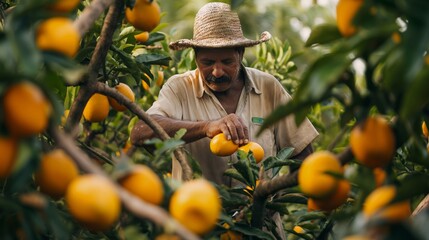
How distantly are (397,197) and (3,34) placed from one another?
0.76 m

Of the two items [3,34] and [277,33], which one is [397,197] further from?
[277,33]

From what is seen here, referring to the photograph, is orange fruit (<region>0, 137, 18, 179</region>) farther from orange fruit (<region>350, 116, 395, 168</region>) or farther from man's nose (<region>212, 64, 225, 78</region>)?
man's nose (<region>212, 64, 225, 78</region>)

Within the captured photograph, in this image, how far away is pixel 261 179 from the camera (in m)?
2.36

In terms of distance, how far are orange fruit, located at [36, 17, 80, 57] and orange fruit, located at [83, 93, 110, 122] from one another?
1.27m

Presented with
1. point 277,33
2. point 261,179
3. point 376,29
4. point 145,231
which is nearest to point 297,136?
point 261,179

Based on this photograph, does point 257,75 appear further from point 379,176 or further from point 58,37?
point 58,37

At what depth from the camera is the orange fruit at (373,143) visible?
1.58 meters

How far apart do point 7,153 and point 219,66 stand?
6.87 feet

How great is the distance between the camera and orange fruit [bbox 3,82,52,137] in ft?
4.64

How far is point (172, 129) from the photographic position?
3162mm

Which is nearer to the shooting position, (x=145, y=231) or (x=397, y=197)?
(x=397, y=197)

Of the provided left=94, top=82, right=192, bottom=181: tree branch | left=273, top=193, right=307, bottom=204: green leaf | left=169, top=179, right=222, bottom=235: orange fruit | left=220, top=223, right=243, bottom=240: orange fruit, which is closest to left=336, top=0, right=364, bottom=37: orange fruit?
left=169, top=179, right=222, bottom=235: orange fruit

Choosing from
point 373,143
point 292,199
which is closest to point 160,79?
point 292,199

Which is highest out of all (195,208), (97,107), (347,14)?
(347,14)
